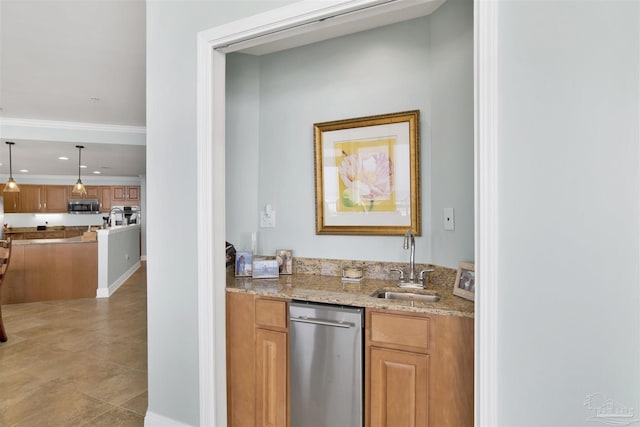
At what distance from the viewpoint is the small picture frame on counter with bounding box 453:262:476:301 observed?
165 centimetres

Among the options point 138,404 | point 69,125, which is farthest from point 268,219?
point 69,125

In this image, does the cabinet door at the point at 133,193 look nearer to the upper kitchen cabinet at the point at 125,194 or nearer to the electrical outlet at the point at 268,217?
the upper kitchen cabinet at the point at 125,194

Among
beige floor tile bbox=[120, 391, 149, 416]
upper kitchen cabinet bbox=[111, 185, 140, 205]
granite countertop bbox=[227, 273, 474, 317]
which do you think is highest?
upper kitchen cabinet bbox=[111, 185, 140, 205]

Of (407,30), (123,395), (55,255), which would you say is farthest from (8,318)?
(407,30)

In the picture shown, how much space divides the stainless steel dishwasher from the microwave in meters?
9.94

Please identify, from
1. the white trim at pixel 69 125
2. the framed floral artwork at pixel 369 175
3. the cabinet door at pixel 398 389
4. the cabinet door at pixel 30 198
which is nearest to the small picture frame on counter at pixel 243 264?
the framed floral artwork at pixel 369 175

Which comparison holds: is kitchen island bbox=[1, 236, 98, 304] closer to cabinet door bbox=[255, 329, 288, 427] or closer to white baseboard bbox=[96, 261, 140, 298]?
white baseboard bbox=[96, 261, 140, 298]

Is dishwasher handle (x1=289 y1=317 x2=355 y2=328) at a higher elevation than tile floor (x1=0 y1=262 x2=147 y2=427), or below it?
higher

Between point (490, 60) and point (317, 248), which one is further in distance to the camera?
point (317, 248)

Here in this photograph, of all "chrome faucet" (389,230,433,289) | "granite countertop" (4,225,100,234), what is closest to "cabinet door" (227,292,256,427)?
"chrome faucet" (389,230,433,289)

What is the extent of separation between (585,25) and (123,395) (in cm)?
330

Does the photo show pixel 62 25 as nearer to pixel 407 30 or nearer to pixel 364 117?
pixel 364 117

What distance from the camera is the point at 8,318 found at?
14.1 ft

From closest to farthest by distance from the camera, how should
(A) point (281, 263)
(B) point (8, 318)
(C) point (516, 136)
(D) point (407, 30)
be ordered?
1. (C) point (516, 136)
2. (D) point (407, 30)
3. (A) point (281, 263)
4. (B) point (8, 318)
